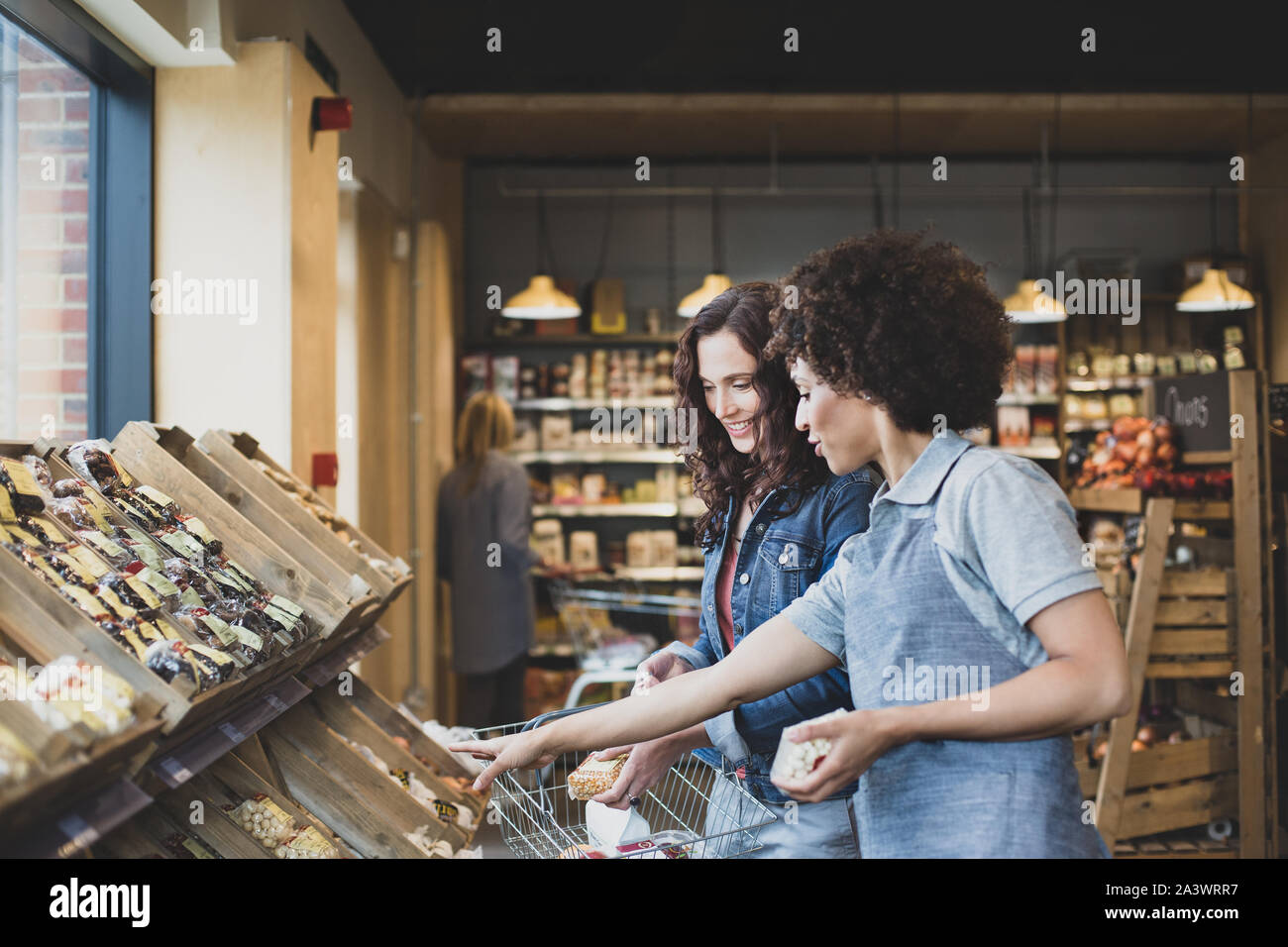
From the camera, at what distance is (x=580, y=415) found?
6500 millimetres

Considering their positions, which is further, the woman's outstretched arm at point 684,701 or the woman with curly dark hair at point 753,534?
the woman with curly dark hair at point 753,534

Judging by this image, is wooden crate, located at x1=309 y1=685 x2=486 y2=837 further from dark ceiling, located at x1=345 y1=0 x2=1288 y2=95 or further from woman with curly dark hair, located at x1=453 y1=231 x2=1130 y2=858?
dark ceiling, located at x1=345 y1=0 x2=1288 y2=95

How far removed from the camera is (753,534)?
1.80m

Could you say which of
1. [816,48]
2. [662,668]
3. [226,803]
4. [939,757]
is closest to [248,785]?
[226,803]

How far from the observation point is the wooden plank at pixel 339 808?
2141 millimetres

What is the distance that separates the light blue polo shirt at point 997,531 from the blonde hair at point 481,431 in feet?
13.1

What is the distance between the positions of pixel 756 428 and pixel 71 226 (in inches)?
84.4

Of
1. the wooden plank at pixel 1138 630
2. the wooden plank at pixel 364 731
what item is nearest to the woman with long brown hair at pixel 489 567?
the wooden plank at pixel 364 731

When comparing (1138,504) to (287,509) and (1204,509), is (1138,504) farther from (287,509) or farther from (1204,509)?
(287,509)

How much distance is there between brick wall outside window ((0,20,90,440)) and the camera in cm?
259

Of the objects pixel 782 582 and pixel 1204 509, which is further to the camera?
pixel 1204 509

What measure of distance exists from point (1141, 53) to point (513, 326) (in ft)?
12.1

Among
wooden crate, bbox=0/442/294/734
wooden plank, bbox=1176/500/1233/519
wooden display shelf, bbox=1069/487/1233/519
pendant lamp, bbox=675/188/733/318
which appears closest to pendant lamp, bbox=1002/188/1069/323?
pendant lamp, bbox=675/188/733/318

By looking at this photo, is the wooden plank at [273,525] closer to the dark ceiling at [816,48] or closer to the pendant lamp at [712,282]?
the pendant lamp at [712,282]
